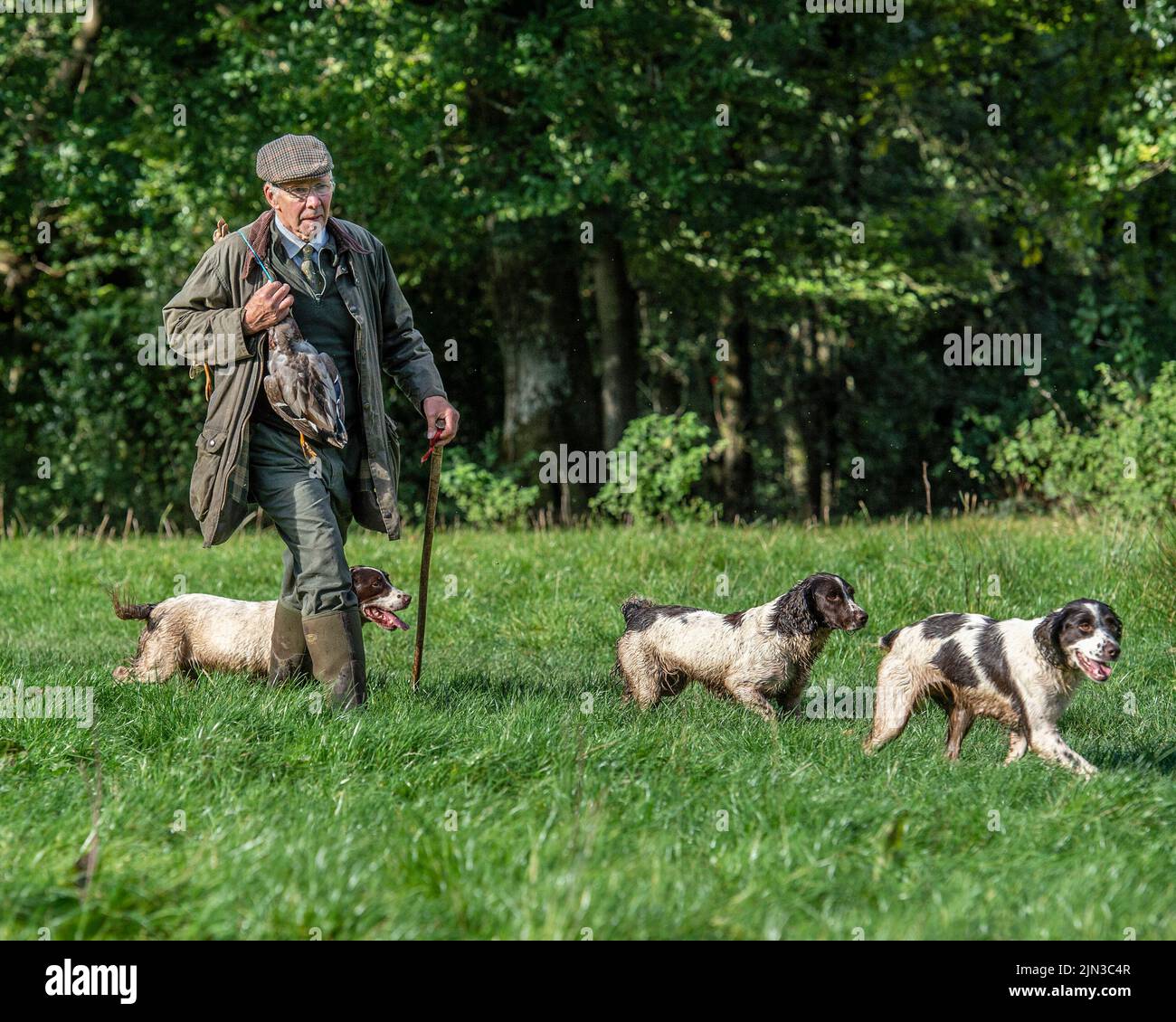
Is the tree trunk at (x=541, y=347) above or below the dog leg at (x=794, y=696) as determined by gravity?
above

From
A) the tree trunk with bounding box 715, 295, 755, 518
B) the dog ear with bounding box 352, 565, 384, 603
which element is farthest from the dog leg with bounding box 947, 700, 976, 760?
the tree trunk with bounding box 715, 295, 755, 518

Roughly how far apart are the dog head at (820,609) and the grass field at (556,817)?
457 mm

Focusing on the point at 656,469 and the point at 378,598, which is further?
the point at 656,469

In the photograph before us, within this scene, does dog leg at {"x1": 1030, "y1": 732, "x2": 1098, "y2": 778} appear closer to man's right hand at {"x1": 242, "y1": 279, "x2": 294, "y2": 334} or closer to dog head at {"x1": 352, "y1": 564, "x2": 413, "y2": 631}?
dog head at {"x1": 352, "y1": 564, "x2": 413, "y2": 631}

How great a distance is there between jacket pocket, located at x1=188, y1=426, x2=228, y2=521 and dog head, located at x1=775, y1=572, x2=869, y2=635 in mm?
2681

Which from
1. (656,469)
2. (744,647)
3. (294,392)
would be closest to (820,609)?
(744,647)

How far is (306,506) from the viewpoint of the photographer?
6.22 m

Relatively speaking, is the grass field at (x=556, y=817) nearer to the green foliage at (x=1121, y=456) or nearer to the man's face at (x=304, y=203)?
the man's face at (x=304, y=203)

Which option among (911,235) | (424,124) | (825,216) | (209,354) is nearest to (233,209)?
(424,124)

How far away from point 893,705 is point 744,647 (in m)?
0.96

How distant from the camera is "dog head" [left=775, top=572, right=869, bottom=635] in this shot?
668 cm

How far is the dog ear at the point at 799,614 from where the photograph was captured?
6.79 metres

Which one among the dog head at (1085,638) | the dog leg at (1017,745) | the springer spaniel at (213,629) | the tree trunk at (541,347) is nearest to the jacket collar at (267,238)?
the springer spaniel at (213,629)

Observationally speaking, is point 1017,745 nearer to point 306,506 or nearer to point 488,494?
point 306,506
